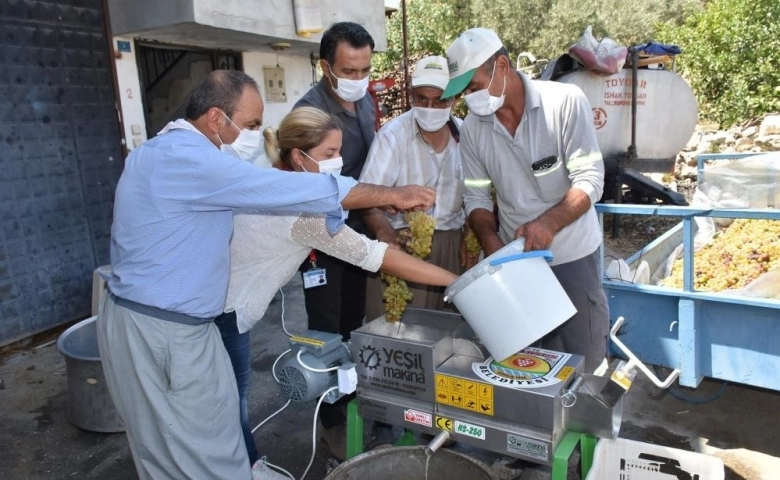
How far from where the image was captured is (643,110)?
7.09 m

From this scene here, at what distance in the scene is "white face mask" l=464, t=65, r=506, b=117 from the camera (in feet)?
7.72

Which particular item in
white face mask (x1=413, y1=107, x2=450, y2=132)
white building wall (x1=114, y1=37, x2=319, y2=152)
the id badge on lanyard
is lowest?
the id badge on lanyard

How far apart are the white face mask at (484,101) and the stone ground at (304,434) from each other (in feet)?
5.11

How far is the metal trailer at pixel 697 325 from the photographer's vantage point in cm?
262

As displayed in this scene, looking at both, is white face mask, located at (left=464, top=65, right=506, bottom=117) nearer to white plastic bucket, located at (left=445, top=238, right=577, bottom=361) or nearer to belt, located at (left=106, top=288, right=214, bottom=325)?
white plastic bucket, located at (left=445, top=238, right=577, bottom=361)

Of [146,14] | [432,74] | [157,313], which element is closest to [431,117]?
[432,74]

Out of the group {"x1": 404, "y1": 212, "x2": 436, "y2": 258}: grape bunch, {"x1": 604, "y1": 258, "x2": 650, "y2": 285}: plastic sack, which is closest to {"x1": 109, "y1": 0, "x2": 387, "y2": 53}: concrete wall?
{"x1": 404, "y1": 212, "x2": 436, "y2": 258}: grape bunch

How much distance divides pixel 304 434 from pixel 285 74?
5.23 meters

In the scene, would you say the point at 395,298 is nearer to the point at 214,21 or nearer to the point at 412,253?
the point at 412,253

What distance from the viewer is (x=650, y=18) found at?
17.5 m

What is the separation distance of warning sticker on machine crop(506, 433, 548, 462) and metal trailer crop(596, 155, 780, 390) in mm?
1540

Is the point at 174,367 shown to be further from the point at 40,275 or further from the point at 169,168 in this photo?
the point at 40,275

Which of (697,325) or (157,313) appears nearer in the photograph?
(157,313)

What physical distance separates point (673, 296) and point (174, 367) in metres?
2.39
